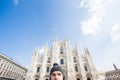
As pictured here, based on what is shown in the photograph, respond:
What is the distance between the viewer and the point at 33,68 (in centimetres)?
2503

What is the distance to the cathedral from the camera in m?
22.6

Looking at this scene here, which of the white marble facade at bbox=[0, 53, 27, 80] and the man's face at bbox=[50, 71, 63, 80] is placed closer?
the man's face at bbox=[50, 71, 63, 80]

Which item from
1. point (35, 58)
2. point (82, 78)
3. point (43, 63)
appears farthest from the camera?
point (35, 58)

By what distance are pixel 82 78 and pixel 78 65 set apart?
398 centimetres

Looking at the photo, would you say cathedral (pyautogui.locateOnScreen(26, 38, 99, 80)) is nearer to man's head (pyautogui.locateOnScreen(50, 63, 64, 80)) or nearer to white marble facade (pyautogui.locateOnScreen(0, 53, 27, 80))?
white marble facade (pyautogui.locateOnScreen(0, 53, 27, 80))

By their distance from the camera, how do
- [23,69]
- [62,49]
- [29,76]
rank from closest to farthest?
[29,76] → [62,49] → [23,69]

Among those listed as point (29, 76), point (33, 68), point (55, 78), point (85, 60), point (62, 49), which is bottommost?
point (55, 78)

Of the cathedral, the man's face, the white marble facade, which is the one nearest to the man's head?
the man's face

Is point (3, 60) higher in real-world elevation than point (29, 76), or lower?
higher

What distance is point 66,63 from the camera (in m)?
24.6

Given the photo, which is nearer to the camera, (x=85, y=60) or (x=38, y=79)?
(x=38, y=79)

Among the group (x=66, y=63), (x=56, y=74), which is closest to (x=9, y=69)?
(x=66, y=63)

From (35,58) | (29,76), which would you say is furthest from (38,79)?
(35,58)

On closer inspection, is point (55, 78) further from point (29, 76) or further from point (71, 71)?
point (29, 76)
